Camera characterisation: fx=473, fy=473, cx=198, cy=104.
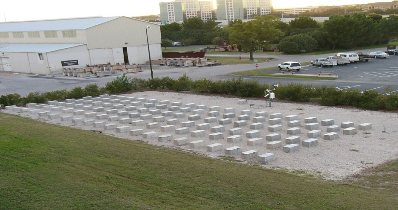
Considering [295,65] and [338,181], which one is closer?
[338,181]

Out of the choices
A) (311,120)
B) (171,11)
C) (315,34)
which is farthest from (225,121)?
(171,11)

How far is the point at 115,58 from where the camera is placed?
177 ft

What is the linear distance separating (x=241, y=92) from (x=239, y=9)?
14061 centimetres

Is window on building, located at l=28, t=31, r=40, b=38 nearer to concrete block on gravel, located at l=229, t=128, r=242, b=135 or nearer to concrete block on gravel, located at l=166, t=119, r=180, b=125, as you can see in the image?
concrete block on gravel, located at l=166, t=119, r=180, b=125

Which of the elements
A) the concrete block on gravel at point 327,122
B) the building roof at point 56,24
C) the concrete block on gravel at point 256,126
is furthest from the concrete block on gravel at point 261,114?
the building roof at point 56,24

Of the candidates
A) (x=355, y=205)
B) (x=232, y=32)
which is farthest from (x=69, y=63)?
(x=355, y=205)

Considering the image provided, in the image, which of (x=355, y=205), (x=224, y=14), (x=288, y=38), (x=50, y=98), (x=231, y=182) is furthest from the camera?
(x=224, y=14)

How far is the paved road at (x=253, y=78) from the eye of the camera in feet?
104

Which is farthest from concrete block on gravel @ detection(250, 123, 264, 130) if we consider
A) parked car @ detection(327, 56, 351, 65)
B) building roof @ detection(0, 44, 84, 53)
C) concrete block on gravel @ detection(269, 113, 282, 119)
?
building roof @ detection(0, 44, 84, 53)

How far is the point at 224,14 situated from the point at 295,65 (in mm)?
128025

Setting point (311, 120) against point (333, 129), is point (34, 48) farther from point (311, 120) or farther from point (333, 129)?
point (333, 129)

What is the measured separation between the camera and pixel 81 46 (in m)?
51.3

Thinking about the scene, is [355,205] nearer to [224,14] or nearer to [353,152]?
[353,152]

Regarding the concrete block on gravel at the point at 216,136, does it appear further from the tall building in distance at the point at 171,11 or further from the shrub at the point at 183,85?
the tall building in distance at the point at 171,11
